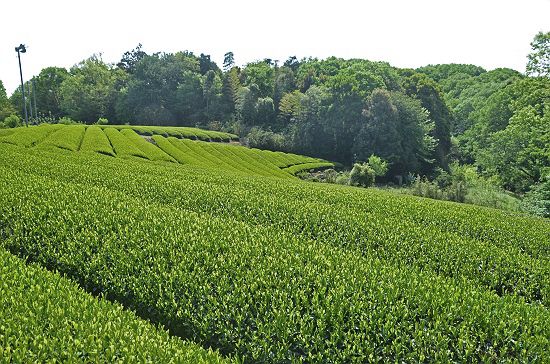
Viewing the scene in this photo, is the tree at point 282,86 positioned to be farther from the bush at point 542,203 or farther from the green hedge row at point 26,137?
the bush at point 542,203

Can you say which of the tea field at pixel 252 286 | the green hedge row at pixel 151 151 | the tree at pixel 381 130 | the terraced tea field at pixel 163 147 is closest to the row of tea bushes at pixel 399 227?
the tea field at pixel 252 286

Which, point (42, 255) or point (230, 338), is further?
point (42, 255)

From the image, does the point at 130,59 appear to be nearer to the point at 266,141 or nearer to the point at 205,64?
the point at 205,64

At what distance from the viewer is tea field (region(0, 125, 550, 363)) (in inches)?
148

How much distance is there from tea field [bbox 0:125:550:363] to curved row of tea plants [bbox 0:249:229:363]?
20mm

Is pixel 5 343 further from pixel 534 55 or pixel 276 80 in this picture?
pixel 276 80

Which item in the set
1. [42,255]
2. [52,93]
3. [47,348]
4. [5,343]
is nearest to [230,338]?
[47,348]

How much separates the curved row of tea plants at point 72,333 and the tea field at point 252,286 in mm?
20

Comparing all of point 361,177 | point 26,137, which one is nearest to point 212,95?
point 361,177

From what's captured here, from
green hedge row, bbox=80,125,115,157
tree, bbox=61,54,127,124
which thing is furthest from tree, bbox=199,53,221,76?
green hedge row, bbox=80,125,115,157

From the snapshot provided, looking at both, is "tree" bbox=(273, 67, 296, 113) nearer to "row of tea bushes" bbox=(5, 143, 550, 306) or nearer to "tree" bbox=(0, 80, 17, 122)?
"tree" bbox=(0, 80, 17, 122)

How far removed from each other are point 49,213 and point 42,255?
1297mm

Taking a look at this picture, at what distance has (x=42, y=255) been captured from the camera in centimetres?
602

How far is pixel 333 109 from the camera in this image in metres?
52.4
